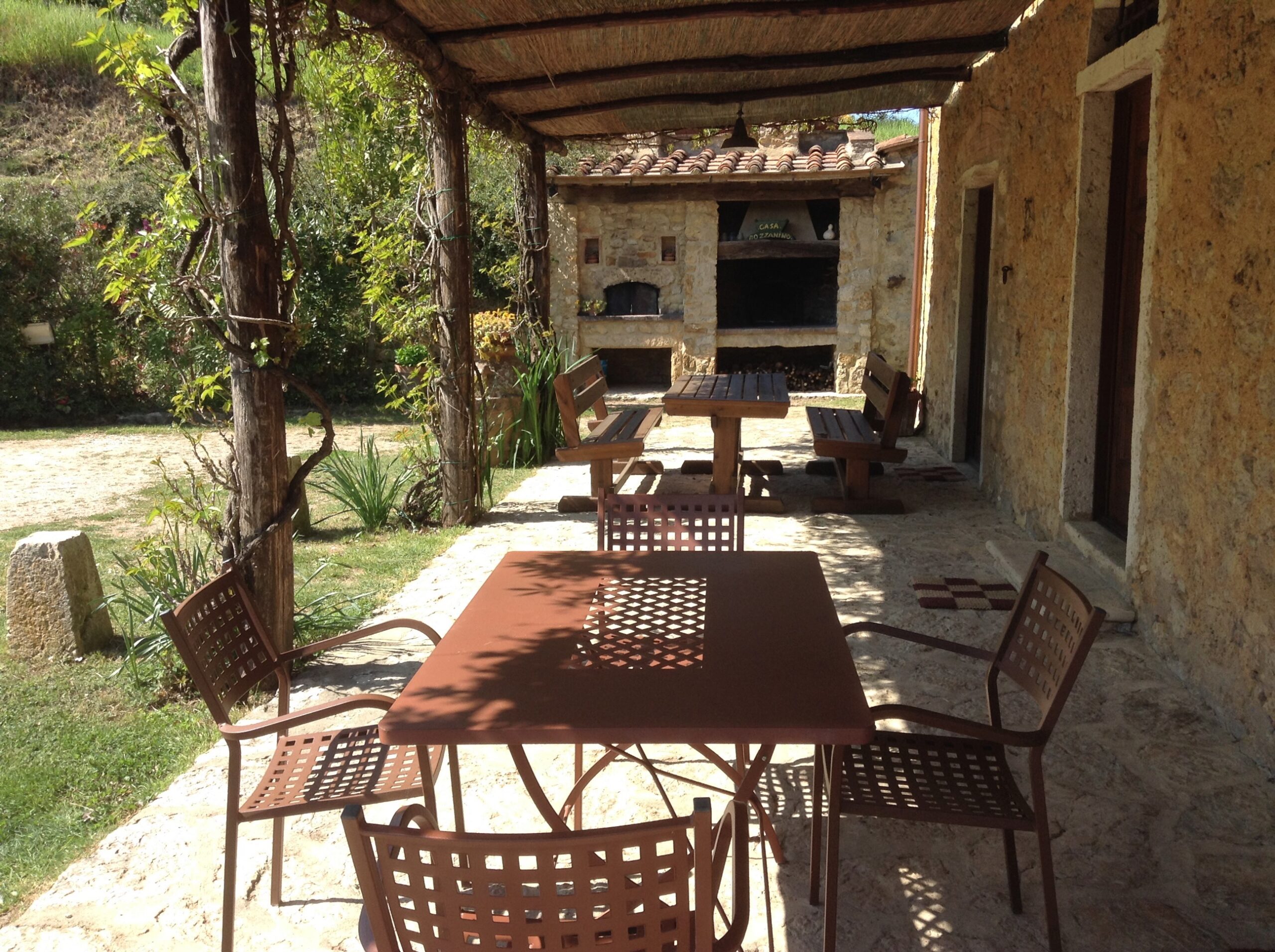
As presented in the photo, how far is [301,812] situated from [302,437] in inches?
307

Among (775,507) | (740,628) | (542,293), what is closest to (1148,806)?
(740,628)

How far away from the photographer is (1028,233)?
5.72 m

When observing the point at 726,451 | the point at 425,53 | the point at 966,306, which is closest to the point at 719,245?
the point at 966,306

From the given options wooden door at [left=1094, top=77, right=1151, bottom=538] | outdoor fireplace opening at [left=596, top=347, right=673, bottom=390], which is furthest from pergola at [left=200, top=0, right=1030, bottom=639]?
outdoor fireplace opening at [left=596, top=347, right=673, bottom=390]

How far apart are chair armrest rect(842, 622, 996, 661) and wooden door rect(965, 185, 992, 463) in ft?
16.0

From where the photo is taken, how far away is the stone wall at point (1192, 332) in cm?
310

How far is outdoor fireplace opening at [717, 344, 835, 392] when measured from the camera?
12.6m

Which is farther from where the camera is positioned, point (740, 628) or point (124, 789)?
point (124, 789)

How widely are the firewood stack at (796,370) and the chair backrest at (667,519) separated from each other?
909 centimetres

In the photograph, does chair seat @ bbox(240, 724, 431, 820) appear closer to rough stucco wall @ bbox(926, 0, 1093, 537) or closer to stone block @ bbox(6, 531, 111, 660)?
stone block @ bbox(6, 531, 111, 660)

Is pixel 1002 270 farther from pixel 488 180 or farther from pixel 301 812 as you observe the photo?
pixel 488 180

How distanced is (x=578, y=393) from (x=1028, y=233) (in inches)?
118

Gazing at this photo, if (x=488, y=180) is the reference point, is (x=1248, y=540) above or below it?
below

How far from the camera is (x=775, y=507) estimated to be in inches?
249
